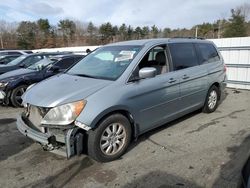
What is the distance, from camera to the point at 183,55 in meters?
5.18

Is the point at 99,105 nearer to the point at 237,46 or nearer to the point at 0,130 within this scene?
the point at 0,130

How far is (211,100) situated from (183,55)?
1644 mm

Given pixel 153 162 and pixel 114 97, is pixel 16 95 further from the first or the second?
pixel 153 162

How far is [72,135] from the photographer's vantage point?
340cm

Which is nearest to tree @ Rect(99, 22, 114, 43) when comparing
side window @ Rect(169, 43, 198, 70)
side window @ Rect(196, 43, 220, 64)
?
side window @ Rect(196, 43, 220, 64)

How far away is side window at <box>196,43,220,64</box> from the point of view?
5781 millimetres

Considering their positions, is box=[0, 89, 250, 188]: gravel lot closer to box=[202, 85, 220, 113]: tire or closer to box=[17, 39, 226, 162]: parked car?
box=[17, 39, 226, 162]: parked car

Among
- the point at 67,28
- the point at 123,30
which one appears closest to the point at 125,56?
the point at 123,30

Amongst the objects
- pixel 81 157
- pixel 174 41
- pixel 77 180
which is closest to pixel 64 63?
pixel 174 41

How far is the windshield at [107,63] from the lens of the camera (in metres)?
4.18

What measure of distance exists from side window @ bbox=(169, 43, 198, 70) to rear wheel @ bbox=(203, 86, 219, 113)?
99cm

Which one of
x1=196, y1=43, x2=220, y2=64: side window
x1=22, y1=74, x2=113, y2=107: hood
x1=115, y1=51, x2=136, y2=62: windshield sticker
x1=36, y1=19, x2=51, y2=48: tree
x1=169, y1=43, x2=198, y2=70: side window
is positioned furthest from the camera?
x1=36, y1=19, x2=51, y2=48: tree

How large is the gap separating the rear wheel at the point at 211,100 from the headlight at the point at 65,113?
359cm

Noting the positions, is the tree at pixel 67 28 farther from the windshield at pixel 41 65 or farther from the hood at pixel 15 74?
the hood at pixel 15 74
